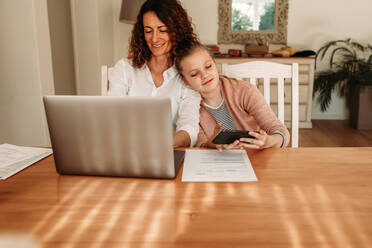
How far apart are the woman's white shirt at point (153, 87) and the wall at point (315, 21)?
2534mm

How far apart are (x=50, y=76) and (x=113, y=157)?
1441 mm

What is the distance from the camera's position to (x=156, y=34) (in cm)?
141

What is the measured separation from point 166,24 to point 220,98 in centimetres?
41

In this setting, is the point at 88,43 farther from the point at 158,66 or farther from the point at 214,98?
the point at 214,98

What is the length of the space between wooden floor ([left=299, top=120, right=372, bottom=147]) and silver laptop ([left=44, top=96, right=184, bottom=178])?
2.75 metres

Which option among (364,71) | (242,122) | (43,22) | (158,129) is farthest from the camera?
(364,71)

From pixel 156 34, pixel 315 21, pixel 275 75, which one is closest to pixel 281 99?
pixel 275 75

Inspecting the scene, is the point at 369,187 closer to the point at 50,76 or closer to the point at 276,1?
the point at 50,76

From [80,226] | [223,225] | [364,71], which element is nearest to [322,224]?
[223,225]

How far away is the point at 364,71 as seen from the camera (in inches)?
143

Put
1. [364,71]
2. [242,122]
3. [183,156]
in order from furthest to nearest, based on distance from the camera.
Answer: [364,71], [242,122], [183,156]

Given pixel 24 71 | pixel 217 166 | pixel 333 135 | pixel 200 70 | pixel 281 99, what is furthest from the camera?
pixel 333 135

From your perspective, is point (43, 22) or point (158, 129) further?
point (43, 22)

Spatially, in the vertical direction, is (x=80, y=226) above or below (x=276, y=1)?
below
